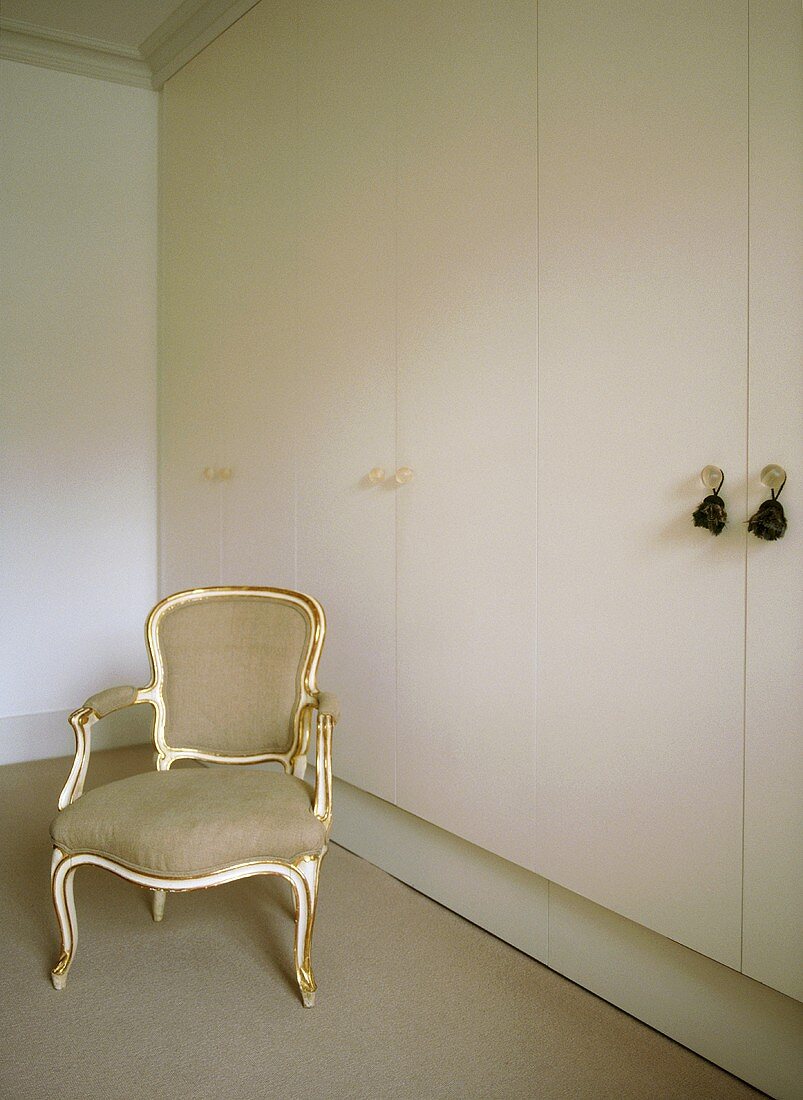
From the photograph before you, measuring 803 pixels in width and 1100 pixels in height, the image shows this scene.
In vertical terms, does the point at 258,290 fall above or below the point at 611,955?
above

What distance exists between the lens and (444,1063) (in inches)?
73.1

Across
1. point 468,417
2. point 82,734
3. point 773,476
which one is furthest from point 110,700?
point 773,476

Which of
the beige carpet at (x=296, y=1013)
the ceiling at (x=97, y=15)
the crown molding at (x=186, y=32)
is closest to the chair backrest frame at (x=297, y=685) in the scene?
the beige carpet at (x=296, y=1013)

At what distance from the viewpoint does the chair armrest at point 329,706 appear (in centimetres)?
224

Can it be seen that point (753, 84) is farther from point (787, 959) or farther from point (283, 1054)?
point (283, 1054)

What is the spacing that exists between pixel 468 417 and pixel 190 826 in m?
1.11

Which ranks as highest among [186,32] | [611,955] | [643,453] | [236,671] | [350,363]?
[186,32]

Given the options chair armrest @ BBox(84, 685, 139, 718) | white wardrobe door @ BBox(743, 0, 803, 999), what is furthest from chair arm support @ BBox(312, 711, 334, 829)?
white wardrobe door @ BBox(743, 0, 803, 999)

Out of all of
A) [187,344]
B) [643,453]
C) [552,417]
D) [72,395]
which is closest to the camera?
[643,453]

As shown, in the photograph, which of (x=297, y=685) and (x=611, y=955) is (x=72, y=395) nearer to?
(x=297, y=685)

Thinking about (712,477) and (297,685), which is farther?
(297,685)

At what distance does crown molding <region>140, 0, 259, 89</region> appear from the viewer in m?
3.44

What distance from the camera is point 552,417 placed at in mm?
2094

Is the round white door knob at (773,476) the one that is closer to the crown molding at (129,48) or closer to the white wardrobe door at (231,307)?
the white wardrobe door at (231,307)
